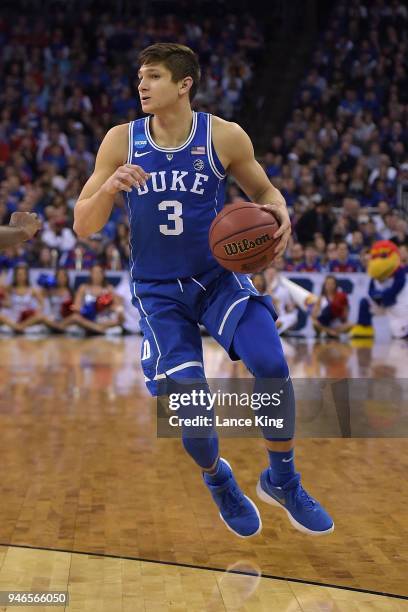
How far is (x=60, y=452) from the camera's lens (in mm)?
7312

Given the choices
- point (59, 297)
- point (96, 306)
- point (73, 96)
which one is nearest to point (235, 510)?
point (96, 306)

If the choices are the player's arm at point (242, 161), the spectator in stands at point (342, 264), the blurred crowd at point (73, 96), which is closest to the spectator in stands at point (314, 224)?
the spectator in stands at point (342, 264)

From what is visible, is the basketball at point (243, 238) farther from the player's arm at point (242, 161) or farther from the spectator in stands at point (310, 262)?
the spectator in stands at point (310, 262)

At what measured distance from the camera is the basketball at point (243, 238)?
15.3 feet

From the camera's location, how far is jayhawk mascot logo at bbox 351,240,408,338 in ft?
46.8

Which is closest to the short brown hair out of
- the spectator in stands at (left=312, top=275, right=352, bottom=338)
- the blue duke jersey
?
the blue duke jersey

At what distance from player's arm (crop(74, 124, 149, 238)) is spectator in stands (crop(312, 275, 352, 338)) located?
10134 millimetres

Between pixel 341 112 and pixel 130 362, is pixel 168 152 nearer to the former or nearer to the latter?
pixel 130 362

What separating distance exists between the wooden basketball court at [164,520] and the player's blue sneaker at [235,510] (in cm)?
13

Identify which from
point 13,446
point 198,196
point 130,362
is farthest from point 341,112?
point 198,196

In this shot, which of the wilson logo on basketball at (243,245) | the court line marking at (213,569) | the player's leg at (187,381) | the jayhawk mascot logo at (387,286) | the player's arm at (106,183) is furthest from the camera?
the jayhawk mascot logo at (387,286)

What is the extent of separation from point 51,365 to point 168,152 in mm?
7461

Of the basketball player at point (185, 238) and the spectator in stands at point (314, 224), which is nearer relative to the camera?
the basketball player at point (185, 238)

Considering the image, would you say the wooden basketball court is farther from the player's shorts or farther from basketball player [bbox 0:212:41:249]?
basketball player [bbox 0:212:41:249]
